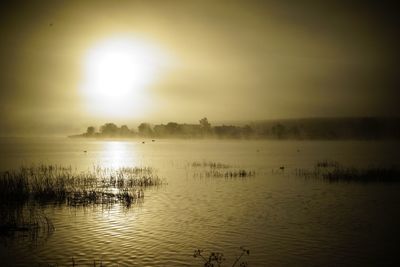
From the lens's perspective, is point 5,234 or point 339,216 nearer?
point 5,234

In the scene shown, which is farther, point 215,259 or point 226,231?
point 226,231

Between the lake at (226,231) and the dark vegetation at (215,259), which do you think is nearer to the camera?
the dark vegetation at (215,259)

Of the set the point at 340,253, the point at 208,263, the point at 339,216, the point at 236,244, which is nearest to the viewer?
the point at 208,263

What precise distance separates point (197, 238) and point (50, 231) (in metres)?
8.63

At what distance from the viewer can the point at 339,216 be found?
1069 inches

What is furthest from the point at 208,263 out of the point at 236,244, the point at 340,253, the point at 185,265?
the point at 340,253

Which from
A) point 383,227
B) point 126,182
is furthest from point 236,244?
point 126,182

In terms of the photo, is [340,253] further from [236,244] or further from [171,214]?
[171,214]

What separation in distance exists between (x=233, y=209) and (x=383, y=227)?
10.5 metres

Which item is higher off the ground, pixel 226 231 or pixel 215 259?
pixel 215 259

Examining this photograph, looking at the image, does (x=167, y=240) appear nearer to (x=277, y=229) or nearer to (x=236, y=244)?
(x=236, y=244)

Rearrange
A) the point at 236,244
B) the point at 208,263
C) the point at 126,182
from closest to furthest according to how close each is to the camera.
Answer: the point at 208,263
the point at 236,244
the point at 126,182

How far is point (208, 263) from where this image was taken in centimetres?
1711

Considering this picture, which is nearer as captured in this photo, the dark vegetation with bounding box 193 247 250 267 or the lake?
the dark vegetation with bounding box 193 247 250 267
